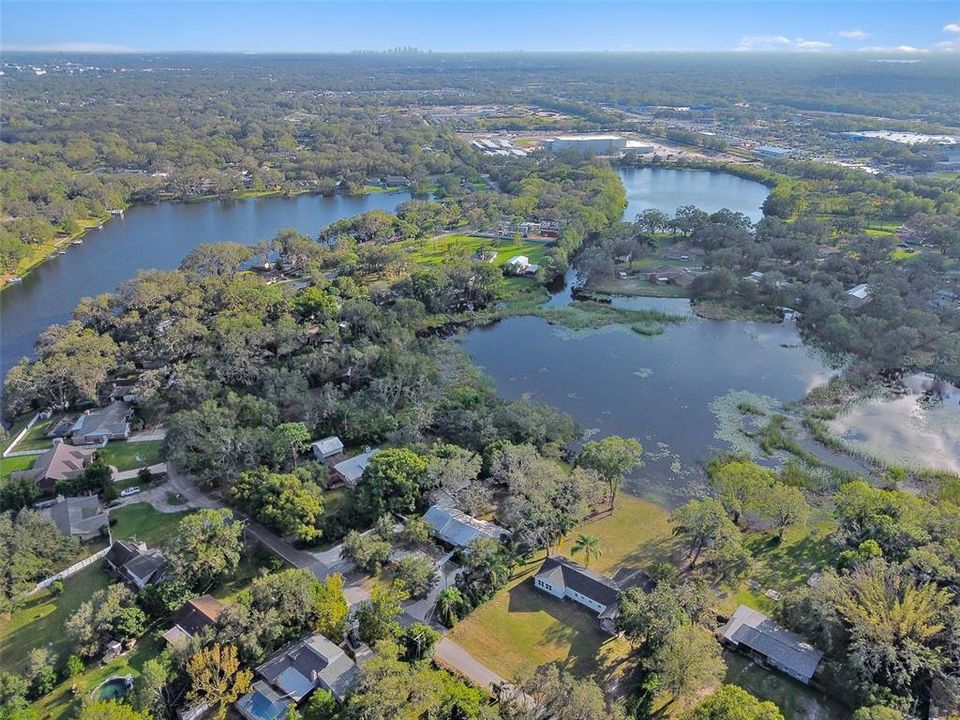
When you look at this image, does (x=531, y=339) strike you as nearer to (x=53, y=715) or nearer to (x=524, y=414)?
(x=524, y=414)

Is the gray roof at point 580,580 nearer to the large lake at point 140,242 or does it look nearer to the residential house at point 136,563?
the residential house at point 136,563

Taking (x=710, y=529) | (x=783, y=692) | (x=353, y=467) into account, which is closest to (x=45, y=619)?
(x=353, y=467)

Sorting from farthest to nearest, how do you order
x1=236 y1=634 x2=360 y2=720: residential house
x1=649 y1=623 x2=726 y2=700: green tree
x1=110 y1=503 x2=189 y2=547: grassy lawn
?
1. x1=110 y1=503 x2=189 y2=547: grassy lawn
2. x1=236 y1=634 x2=360 y2=720: residential house
3. x1=649 y1=623 x2=726 y2=700: green tree

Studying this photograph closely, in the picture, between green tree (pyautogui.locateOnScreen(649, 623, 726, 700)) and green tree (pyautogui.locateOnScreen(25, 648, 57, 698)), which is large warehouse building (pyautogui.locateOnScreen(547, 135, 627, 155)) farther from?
green tree (pyautogui.locateOnScreen(25, 648, 57, 698))

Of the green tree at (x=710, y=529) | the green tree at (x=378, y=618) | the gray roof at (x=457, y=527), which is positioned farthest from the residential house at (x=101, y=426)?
the green tree at (x=710, y=529)

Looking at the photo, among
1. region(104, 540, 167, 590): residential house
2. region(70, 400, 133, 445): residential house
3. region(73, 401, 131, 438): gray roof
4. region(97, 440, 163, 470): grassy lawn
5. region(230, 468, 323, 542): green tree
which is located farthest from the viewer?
region(73, 401, 131, 438): gray roof

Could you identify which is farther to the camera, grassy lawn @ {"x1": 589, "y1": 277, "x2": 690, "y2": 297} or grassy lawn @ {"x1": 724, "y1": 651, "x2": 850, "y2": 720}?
grassy lawn @ {"x1": 589, "y1": 277, "x2": 690, "y2": 297}

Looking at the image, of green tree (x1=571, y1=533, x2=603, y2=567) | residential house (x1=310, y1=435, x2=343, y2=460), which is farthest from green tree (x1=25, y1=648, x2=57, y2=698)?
green tree (x1=571, y1=533, x2=603, y2=567)
